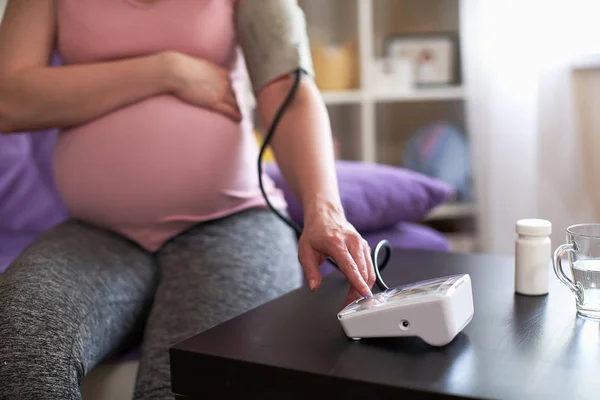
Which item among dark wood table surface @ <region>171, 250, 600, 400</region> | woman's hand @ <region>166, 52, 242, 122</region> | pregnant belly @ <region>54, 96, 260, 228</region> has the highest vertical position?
woman's hand @ <region>166, 52, 242, 122</region>

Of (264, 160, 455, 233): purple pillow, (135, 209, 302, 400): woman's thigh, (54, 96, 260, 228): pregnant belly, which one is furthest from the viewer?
(264, 160, 455, 233): purple pillow

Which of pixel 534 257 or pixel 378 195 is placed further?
pixel 378 195

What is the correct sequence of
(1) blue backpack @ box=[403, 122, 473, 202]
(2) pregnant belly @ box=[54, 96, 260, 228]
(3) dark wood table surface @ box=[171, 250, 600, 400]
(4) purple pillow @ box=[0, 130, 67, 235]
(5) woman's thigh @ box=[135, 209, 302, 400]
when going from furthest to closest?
(1) blue backpack @ box=[403, 122, 473, 202] < (4) purple pillow @ box=[0, 130, 67, 235] < (2) pregnant belly @ box=[54, 96, 260, 228] < (5) woman's thigh @ box=[135, 209, 302, 400] < (3) dark wood table surface @ box=[171, 250, 600, 400]

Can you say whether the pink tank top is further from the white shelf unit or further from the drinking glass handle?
the white shelf unit

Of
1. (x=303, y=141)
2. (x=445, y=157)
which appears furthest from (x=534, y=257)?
(x=445, y=157)

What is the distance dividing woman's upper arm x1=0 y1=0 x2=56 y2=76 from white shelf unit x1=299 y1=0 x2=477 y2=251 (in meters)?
1.41

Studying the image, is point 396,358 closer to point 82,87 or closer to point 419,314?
point 419,314

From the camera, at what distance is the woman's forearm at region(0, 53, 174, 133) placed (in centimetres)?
104

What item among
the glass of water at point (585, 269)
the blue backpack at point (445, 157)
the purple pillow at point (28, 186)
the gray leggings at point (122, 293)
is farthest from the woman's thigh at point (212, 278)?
the blue backpack at point (445, 157)

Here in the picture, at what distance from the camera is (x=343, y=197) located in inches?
58.0

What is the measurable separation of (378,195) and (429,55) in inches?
44.1

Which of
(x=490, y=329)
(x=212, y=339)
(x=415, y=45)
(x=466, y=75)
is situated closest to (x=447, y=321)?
(x=490, y=329)

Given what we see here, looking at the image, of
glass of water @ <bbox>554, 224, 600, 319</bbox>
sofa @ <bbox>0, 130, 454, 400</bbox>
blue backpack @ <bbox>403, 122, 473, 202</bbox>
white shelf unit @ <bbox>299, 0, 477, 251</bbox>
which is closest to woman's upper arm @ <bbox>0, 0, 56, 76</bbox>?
sofa @ <bbox>0, 130, 454, 400</bbox>

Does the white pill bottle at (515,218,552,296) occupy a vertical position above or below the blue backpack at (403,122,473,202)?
above
